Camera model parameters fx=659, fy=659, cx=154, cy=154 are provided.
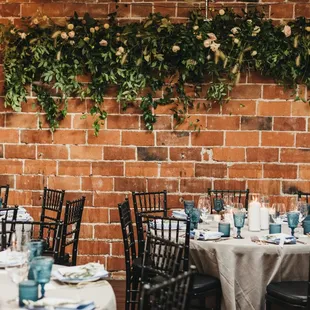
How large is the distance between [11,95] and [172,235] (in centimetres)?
247

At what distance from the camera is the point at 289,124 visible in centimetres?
626

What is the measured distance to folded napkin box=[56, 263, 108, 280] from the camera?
310cm

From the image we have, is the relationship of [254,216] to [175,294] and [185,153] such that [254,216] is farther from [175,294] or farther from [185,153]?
[175,294]

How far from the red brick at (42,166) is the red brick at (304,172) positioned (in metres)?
2.38

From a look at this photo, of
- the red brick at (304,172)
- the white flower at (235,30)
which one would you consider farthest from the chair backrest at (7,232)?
the red brick at (304,172)

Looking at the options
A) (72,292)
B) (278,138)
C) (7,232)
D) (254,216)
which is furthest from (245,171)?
(72,292)

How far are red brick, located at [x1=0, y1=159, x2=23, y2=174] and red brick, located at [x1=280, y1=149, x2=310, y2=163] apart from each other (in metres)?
2.54

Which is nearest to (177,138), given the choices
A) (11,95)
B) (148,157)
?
(148,157)

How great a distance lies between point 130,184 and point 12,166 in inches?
46.2

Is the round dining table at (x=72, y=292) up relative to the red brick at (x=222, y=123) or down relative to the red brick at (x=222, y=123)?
down

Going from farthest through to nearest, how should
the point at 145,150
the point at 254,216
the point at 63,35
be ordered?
the point at 145,150 → the point at 63,35 → the point at 254,216

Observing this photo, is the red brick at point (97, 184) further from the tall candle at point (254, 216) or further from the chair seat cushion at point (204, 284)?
the chair seat cushion at point (204, 284)

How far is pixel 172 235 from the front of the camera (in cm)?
473

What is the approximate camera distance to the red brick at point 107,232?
6.41m
